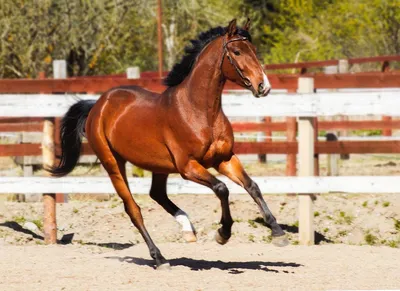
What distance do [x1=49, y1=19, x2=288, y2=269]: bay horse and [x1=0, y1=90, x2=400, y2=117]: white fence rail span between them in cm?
130

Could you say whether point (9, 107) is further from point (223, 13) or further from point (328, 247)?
point (223, 13)

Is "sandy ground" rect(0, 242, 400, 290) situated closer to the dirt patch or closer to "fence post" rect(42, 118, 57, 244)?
"fence post" rect(42, 118, 57, 244)

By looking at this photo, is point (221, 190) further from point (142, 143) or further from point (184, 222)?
point (142, 143)

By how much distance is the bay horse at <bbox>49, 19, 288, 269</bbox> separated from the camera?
750 cm

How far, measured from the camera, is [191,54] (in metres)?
8.07

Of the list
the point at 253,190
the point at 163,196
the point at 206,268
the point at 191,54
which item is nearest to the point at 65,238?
the point at 163,196

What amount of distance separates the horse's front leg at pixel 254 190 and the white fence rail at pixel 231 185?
1960 millimetres

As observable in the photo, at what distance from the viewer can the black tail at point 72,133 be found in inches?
362

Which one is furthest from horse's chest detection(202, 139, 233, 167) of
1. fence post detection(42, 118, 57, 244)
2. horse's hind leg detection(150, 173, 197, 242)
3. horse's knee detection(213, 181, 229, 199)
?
fence post detection(42, 118, 57, 244)

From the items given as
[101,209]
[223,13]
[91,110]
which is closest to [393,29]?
[223,13]

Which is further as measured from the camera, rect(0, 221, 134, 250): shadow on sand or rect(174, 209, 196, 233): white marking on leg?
rect(0, 221, 134, 250): shadow on sand

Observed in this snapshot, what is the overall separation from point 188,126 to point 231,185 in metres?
2.13

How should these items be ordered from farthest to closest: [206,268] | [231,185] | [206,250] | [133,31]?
[133,31] → [231,185] → [206,250] → [206,268]

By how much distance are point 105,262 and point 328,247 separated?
219cm
